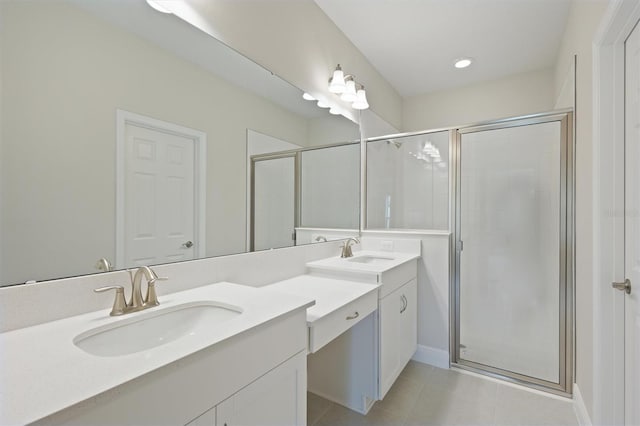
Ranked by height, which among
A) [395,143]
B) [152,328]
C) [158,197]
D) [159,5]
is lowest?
[152,328]

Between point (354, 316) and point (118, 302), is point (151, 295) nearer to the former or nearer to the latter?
point (118, 302)

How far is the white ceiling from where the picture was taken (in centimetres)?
205

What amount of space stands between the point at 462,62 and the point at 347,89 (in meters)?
1.33

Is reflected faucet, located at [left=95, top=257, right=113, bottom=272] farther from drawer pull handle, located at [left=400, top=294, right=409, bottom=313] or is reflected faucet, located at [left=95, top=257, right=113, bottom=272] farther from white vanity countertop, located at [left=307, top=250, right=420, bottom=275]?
drawer pull handle, located at [left=400, top=294, right=409, bottom=313]

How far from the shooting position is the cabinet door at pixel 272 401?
2.69 ft

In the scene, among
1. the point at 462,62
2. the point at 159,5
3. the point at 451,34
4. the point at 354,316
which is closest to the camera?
the point at 159,5

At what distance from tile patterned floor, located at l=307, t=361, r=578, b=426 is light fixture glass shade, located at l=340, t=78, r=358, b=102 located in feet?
6.83

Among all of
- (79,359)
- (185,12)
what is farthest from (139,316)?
(185,12)

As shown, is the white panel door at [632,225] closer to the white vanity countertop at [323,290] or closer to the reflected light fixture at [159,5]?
the white vanity countertop at [323,290]

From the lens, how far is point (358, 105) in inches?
92.7

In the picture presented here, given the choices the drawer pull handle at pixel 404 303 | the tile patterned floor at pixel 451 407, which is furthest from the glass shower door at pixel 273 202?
the tile patterned floor at pixel 451 407

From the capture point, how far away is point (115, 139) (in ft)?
3.35

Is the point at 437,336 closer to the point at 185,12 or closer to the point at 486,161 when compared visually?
the point at 486,161

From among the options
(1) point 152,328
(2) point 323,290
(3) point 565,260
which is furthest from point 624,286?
(1) point 152,328
